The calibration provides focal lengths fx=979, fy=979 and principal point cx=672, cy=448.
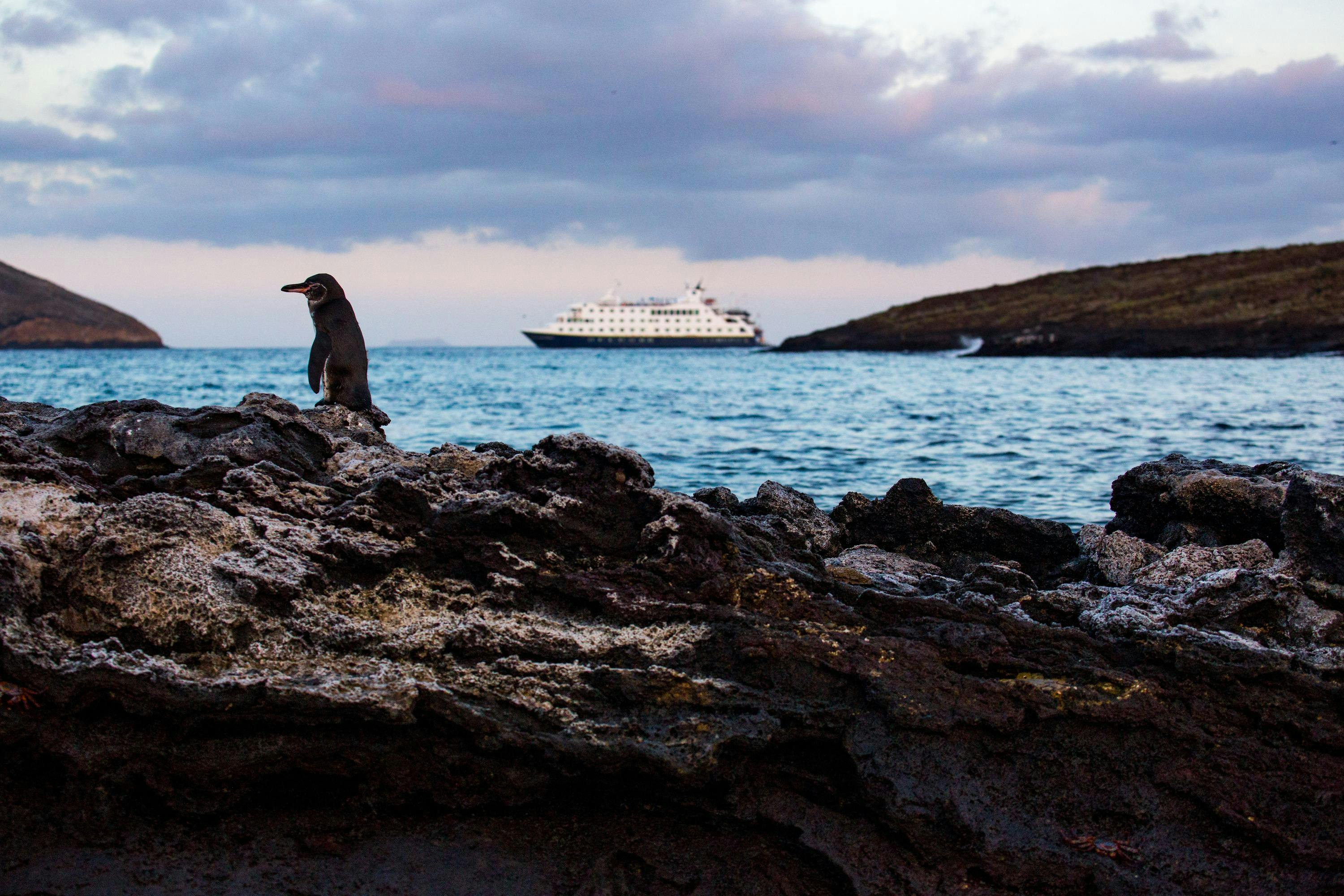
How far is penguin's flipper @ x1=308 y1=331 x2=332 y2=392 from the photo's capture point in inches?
213

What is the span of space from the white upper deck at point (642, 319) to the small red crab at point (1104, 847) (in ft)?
271

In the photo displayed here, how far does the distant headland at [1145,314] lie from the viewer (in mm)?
51281

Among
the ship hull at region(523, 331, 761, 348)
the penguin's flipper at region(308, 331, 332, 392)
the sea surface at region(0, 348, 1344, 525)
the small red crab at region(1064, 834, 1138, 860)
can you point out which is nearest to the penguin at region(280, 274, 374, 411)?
the penguin's flipper at region(308, 331, 332, 392)

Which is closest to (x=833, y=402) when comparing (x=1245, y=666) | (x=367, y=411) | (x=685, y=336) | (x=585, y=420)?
(x=585, y=420)

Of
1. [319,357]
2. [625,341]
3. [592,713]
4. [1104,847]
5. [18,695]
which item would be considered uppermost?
[625,341]

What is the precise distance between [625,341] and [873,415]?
2669 inches

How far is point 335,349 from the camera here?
5.40 m

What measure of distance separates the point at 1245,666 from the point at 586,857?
6.20 feet

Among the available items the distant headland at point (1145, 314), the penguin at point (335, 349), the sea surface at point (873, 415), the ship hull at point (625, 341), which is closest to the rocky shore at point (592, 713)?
the penguin at point (335, 349)

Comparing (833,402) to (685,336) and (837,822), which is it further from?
(685,336)

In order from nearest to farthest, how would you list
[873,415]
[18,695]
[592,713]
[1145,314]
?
[18,695]
[592,713]
[873,415]
[1145,314]

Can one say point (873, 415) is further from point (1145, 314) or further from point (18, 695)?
point (1145, 314)

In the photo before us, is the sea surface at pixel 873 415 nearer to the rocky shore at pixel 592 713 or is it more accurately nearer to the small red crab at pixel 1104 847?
the rocky shore at pixel 592 713

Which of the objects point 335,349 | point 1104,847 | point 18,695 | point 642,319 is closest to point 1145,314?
point 642,319
